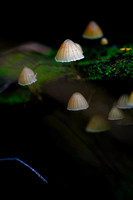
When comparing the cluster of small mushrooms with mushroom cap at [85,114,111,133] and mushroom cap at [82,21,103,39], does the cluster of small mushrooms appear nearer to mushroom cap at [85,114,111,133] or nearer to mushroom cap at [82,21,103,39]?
mushroom cap at [85,114,111,133]

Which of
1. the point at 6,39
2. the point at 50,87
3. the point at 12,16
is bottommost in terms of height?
the point at 50,87

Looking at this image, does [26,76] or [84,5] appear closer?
[26,76]

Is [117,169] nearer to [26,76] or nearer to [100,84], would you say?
[100,84]

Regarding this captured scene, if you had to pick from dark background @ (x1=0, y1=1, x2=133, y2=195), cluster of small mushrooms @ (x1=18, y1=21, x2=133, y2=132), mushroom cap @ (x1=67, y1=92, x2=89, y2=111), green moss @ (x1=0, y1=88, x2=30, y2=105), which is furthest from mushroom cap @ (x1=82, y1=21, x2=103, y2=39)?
mushroom cap @ (x1=67, y1=92, x2=89, y2=111)

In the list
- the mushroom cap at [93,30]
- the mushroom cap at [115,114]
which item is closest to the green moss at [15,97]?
the mushroom cap at [115,114]

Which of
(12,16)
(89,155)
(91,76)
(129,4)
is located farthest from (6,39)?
(89,155)

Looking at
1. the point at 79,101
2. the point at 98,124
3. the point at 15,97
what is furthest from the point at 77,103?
the point at 15,97
